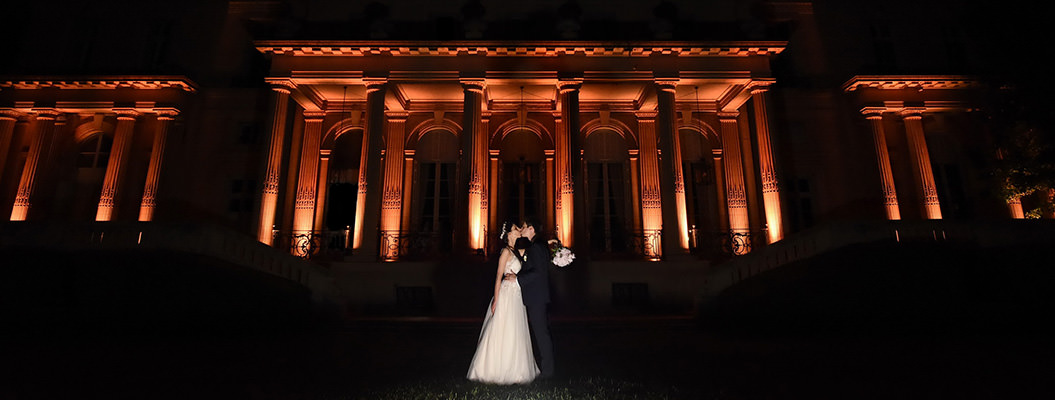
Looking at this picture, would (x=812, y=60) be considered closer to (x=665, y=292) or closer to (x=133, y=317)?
(x=665, y=292)

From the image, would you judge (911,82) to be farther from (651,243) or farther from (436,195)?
(436,195)

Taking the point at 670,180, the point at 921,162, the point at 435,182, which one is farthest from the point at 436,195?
the point at 921,162

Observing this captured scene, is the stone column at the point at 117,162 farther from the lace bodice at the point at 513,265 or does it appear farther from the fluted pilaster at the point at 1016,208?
the fluted pilaster at the point at 1016,208

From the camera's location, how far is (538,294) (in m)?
5.00

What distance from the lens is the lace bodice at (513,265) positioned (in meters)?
5.12

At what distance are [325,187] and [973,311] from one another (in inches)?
703

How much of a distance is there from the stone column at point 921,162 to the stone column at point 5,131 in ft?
106

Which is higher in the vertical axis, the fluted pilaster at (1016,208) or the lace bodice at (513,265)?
the fluted pilaster at (1016,208)

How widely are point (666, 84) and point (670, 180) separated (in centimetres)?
315

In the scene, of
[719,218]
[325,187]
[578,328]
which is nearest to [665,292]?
[578,328]

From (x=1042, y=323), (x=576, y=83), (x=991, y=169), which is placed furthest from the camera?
(x=991, y=169)

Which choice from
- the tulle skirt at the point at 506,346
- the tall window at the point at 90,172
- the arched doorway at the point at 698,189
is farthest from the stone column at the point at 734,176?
the tall window at the point at 90,172

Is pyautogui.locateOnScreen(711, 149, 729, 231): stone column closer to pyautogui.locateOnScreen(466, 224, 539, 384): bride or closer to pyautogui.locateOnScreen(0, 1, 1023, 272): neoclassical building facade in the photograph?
pyautogui.locateOnScreen(0, 1, 1023, 272): neoclassical building facade

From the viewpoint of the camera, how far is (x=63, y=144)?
663 inches
